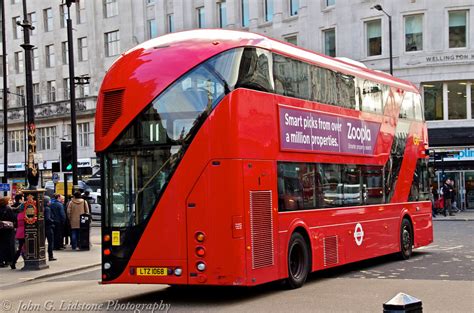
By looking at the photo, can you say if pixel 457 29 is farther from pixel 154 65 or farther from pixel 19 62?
pixel 19 62

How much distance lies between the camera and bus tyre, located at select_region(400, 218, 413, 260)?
1752 cm

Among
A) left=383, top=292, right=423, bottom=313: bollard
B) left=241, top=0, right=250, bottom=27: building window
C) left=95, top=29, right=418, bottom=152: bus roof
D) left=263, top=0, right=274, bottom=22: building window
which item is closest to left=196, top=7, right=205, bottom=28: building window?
left=241, top=0, right=250, bottom=27: building window

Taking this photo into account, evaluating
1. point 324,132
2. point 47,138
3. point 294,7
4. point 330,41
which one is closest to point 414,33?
point 330,41

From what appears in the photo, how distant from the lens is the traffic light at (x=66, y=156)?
74.4ft

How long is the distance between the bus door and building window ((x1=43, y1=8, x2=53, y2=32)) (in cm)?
6054

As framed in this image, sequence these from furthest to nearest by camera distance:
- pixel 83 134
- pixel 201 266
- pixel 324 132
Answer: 1. pixel 83 134
2. pixel 324 132
3. pixel 201 266

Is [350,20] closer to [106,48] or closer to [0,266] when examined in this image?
[106,48]

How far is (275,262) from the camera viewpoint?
12.0 metres

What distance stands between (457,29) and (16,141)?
4535cm

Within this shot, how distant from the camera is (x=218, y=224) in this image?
11102 mm

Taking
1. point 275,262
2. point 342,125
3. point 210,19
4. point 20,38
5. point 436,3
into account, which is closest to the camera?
point 275,262

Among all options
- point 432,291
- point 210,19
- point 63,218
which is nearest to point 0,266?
point 63,218

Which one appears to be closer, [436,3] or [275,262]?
[275,262]

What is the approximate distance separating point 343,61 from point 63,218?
1058 centimetres
